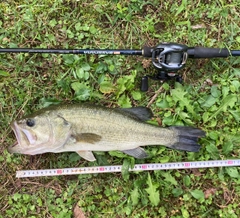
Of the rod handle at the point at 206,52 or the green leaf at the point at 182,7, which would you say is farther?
the green leaf at the point at 182,7

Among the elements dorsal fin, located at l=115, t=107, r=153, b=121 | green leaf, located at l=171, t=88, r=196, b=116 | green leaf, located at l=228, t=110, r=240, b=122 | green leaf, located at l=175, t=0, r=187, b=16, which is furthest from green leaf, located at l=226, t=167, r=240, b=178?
green leaf, located at l=175, t=0, r=187, b=16

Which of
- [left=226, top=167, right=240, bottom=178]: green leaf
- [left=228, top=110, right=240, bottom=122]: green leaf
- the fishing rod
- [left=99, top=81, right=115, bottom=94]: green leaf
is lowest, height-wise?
[left=226, top=167, right=240, bottom=178]: green leaf

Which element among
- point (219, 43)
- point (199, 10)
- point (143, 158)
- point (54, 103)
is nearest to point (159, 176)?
point (143, 158)

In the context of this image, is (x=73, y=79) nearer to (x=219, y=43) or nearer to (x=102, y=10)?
(x=102, y=10)

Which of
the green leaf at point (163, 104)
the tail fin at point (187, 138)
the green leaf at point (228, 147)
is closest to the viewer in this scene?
the tail fin at point (187, 138)

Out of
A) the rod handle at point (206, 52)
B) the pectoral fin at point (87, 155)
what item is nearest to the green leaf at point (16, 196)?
the pectoral fin at point (87, 155)

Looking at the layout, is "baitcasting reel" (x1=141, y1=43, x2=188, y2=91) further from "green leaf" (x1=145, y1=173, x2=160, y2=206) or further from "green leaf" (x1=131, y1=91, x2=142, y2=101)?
"green leaf" (x1=145, y1=173, x2=160, y2=206)

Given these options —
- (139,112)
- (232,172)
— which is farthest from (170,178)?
(139,112)

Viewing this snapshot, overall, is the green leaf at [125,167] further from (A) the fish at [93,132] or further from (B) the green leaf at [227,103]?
(B) the green leaf at [227,103]

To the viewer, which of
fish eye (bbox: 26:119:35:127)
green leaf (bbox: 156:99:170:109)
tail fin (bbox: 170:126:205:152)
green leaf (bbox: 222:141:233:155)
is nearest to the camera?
fish eye (bbox: 26:119:35:127)
